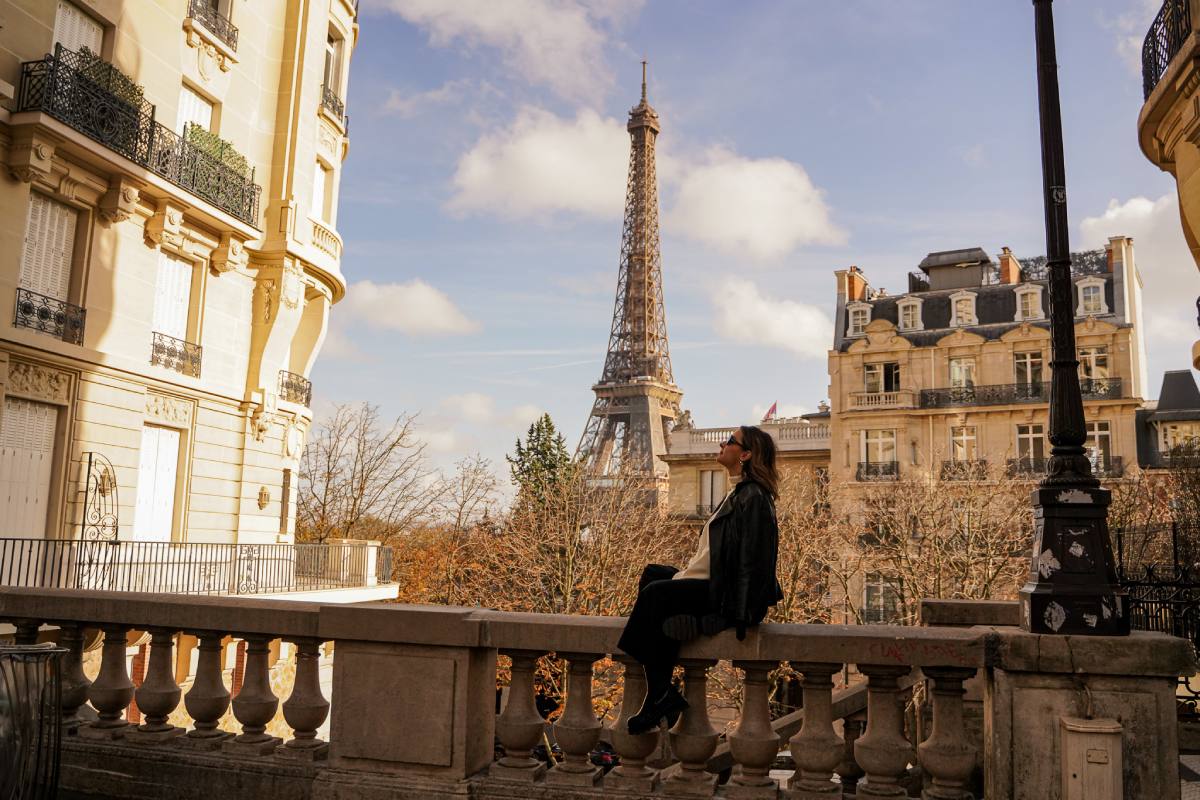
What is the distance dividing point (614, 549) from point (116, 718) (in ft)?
83.3

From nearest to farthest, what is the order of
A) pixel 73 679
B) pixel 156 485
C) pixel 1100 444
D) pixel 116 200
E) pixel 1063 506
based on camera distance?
pixel 1063 506, pixel 73 679, pixel 116 200, pixel 156 485, pixel 1100 444

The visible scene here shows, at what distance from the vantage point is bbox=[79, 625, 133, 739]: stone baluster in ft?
17.9

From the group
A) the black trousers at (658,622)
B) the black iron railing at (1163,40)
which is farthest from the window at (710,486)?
the black trousers at (658,622)

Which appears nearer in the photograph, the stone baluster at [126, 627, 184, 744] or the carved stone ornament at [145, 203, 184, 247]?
the stone baluster at [126, 627, 184, 744]

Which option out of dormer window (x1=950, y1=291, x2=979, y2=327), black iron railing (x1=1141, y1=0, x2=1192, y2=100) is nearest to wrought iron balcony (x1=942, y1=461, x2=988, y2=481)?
dormer window (x1=950, y1=291, x2=979, y2=327)

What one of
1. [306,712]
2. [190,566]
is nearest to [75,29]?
[190,566]

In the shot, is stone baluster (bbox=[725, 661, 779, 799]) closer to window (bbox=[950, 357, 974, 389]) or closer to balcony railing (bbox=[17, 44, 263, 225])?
balcony railing (bbox=[17, 44, 263, 225])

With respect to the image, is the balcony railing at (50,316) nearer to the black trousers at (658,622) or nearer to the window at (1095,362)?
the black trousers at (658,622)

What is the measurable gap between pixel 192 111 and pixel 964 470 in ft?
98.9

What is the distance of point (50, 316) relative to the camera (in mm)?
17297

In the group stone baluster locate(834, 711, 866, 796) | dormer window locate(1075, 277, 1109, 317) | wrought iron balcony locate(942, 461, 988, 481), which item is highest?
dormer window locate(1075, 277, 1109, 317)

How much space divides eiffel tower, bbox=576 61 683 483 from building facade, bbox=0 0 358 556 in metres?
53.4

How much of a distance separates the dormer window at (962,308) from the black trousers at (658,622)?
44.4 metres

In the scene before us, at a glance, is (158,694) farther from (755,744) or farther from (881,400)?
(881,400)
